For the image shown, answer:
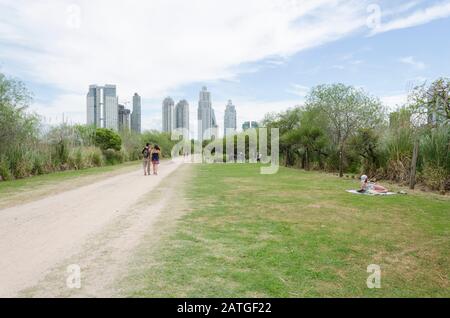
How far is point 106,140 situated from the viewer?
3419 cm

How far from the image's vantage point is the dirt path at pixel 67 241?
384 cm

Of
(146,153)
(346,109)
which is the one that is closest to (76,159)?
(146,153)

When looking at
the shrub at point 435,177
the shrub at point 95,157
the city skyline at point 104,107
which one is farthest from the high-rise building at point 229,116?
the shrub at point 435,177

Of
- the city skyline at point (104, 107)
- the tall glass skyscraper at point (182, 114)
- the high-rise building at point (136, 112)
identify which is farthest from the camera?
the tall glass skyscraper at point (182, 114)

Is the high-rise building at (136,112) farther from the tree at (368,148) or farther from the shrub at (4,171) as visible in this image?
the tree at (368,148)

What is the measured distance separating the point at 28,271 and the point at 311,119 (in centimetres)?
2397

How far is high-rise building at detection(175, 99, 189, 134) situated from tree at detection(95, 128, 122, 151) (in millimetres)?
58480

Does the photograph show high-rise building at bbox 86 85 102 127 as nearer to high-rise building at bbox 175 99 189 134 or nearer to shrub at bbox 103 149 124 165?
shrub at bbox 103 149 124 165

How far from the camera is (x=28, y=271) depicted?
421cm

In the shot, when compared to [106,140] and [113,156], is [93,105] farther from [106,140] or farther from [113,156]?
[113,156]

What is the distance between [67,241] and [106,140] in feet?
99.1

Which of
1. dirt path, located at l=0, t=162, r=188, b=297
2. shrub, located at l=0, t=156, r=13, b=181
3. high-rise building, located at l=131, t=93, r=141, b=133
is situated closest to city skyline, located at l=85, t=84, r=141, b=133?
high-rise building, located at l=131, t=93, r=141, b=133

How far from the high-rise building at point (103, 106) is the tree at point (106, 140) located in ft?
28.3

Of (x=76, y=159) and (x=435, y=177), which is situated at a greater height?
(x=76, y=159)
